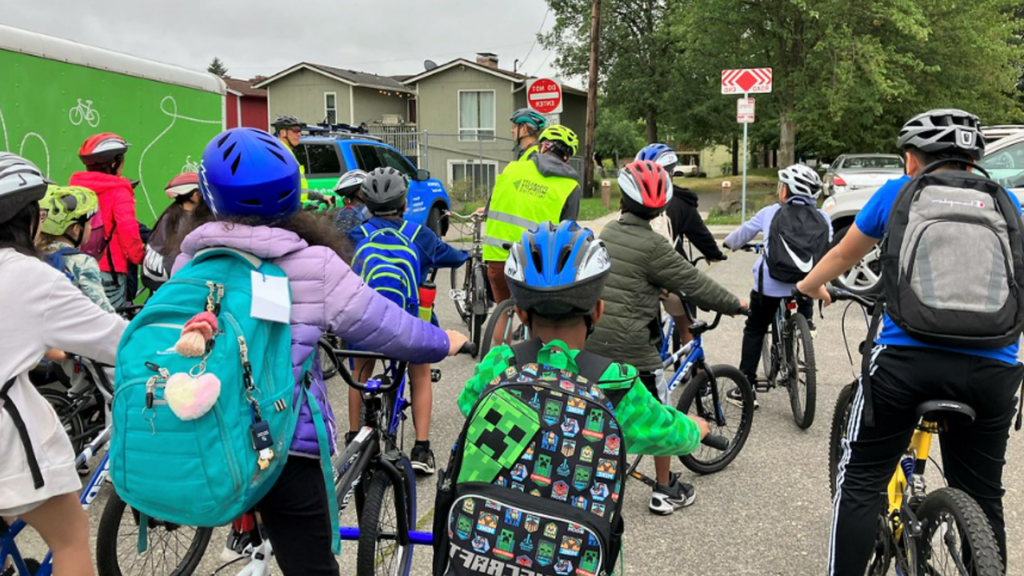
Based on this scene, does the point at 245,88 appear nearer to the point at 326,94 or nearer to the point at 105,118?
the point at 326,94

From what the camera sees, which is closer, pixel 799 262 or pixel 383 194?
pixel 383 194

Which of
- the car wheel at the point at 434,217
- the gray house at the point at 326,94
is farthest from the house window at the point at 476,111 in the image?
the car wheel at the point at 434,217

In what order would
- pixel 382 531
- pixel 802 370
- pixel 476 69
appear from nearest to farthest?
1. pixel 382 531
2. pixel 802 370
3. pixel 476 69

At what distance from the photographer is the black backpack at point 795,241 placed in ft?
17.0

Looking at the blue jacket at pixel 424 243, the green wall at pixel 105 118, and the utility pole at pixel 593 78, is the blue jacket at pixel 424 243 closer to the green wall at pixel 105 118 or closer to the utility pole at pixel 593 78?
the green wall at pixel 105 118

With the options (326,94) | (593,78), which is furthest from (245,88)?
(593,78)

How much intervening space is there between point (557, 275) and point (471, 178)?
84.0 feet

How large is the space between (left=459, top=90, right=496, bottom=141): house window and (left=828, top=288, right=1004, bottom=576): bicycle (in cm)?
3138

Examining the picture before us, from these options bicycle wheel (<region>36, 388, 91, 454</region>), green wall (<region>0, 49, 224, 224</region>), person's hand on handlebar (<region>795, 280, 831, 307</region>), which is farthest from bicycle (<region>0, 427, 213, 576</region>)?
green wall (<region>0, 49, 224, 224</region>)

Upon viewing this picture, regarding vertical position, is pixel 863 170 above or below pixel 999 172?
above

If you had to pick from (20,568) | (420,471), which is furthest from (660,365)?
(20,568)

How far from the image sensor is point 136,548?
10.6 ft

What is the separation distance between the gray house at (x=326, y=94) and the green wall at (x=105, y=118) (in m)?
25.8

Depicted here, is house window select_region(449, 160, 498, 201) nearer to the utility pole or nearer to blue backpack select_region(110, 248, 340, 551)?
the utility pole
